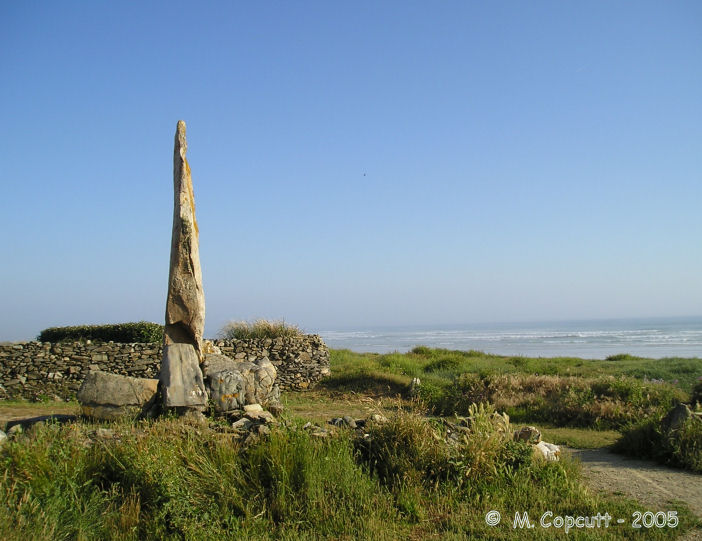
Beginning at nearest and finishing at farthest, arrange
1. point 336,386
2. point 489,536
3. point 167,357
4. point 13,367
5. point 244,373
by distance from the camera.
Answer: point 489,536 → point 167,357 → point 244,373 → point 13,367 → point 336,386

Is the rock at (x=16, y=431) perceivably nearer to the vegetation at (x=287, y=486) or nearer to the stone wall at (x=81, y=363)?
the vegetation at (x=287, y=486)

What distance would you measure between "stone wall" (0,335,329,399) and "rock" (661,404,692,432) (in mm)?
11998

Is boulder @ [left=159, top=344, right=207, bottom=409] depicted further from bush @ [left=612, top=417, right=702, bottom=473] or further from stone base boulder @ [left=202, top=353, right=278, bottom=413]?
bush @ [left=612, top=417, right=702, bottom=473]

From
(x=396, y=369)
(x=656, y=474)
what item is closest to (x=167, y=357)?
(x=656, y=474)

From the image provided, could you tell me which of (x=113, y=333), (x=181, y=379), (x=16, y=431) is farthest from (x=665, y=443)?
(x=113, y=333)

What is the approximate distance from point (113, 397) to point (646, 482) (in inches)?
331

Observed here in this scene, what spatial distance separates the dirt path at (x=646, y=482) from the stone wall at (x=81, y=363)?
1167 cm

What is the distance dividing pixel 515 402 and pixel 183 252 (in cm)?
871

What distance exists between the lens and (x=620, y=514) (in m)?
5.83

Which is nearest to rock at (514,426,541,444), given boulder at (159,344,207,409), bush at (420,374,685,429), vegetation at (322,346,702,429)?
vegetation at (322,346,702,429)

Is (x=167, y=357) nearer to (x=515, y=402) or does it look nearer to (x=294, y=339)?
(x=515, y=402)

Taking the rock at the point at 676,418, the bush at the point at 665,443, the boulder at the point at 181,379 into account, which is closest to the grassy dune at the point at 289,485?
the boulder at the point at 181,379

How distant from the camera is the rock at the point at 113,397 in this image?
9117 mm

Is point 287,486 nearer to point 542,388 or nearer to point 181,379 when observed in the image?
point 181,379
